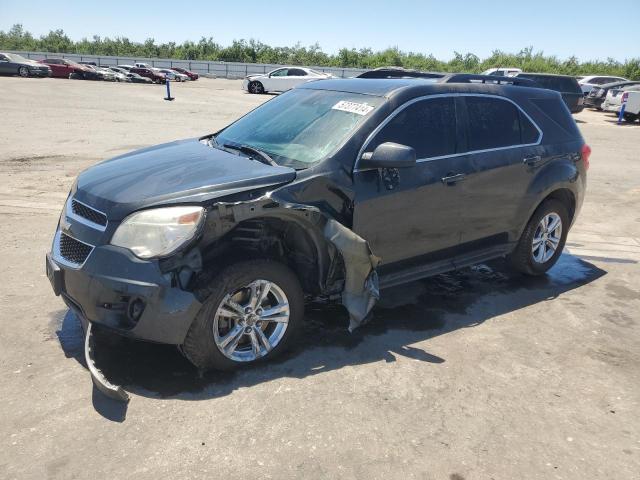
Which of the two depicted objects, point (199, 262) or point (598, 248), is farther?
point (598, 248)

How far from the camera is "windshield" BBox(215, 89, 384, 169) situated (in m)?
4.00

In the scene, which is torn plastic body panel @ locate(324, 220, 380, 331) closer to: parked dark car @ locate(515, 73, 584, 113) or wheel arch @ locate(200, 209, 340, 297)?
wheel arch @ locate(200, 209, 340, 297)

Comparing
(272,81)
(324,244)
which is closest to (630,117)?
(272,81)

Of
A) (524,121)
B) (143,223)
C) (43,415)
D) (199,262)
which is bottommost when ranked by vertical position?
(43,415)

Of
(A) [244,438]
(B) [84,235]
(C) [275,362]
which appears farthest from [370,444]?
(B) [84,235]

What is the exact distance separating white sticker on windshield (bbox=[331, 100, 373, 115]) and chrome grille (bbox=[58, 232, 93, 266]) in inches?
82.5

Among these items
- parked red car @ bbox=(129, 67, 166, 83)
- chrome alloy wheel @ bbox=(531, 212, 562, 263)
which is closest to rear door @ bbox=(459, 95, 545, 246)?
chrome alloy wheel @ bbox=(531, 212, 562, 263)

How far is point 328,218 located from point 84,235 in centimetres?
153

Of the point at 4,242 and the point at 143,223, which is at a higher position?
the point at 143,223

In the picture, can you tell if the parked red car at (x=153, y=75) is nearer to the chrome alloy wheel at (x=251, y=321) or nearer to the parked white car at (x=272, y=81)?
the parked white car at (x=272, y=81)

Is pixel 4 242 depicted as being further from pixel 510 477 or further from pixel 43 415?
pixel 510 477

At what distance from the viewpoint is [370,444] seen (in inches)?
117

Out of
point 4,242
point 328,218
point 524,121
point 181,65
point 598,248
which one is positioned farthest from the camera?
point 181,65

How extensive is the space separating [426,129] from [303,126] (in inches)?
37.9
